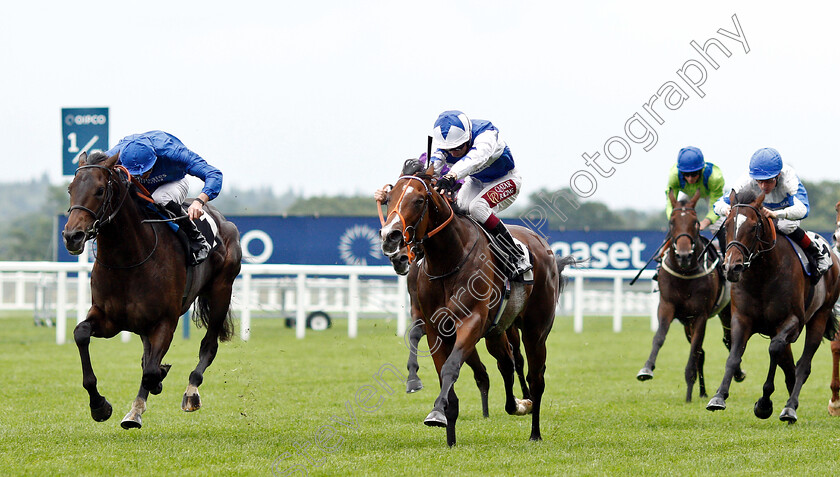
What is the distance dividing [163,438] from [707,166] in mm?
4891

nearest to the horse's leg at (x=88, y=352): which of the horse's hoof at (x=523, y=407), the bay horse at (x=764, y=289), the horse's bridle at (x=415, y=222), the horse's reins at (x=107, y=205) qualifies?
the horse's reins at (x=107, y=205)

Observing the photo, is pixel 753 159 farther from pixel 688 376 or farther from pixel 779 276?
pixel 688 376

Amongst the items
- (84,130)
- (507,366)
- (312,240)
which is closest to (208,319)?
(507,366)

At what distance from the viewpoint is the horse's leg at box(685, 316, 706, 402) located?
27.2 feet

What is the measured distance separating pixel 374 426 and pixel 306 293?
1057 cm

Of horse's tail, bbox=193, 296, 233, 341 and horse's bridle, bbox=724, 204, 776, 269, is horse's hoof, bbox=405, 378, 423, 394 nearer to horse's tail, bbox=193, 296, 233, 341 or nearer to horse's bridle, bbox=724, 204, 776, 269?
horse's tail, bbox=193, 296, 233, 341

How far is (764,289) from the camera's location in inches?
261

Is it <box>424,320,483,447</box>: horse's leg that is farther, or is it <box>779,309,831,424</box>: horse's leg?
<box>779,309,831,424</box>: horse's leg

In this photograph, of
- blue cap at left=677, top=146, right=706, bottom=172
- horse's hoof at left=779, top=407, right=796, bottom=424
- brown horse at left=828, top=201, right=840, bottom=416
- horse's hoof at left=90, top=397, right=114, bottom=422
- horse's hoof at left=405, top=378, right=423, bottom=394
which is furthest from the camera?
blue cap at left=677, top=146, right=706, bottom=172

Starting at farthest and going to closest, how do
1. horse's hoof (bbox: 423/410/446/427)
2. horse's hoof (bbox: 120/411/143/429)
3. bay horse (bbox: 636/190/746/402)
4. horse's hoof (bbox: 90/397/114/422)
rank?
bay horse (bbox: 636/190/746/402) → horse's hoof (bbox: 90/397/114/422) → horse's hoof (bbox: 120/411/143/429) → horse's hoof (bbox: 423/410/446/427)

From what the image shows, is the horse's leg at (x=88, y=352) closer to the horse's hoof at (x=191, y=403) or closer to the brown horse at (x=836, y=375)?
the horse's hoof at (x=191, y=403)

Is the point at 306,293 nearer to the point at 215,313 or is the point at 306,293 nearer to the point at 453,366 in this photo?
the point at 215,313

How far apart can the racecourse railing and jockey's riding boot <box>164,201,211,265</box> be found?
6.52 metres

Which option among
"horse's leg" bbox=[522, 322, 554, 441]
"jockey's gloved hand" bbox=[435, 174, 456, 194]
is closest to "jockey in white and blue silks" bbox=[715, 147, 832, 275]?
"horse's leg" bbox=[522, 322, 554, 441]
